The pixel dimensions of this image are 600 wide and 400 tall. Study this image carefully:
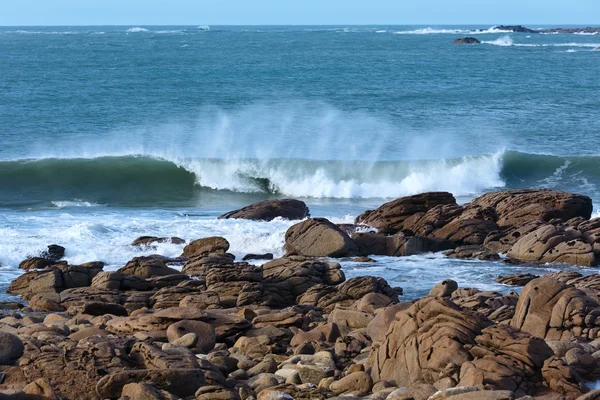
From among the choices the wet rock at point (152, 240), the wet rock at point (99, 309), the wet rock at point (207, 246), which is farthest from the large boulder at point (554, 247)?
the wet rock at point (99, 309)

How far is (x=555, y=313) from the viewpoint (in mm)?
11094

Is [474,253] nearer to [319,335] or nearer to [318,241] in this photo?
[318,241]

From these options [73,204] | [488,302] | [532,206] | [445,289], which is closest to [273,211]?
[532,206]

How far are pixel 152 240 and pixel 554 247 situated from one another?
841 centimetres

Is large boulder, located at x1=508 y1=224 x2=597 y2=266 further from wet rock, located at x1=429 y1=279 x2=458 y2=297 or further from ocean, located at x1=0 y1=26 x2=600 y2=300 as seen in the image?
wet rock, located at x1=429 y1=279 x2=458 y2=297

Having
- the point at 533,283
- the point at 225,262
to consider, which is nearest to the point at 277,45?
the point at 225,262

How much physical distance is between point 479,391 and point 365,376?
57.2 inches

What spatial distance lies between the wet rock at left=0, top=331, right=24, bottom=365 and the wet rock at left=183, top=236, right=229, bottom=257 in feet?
29.4

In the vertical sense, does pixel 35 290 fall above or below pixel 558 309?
below

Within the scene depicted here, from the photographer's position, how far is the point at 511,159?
33.7 metres

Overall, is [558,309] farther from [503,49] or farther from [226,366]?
[503,49]

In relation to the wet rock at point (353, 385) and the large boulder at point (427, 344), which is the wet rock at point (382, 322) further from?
the wet rock at point (353, 385)

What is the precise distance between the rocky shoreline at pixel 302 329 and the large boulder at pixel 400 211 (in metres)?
1.87

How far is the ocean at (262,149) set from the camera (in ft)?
70.4
